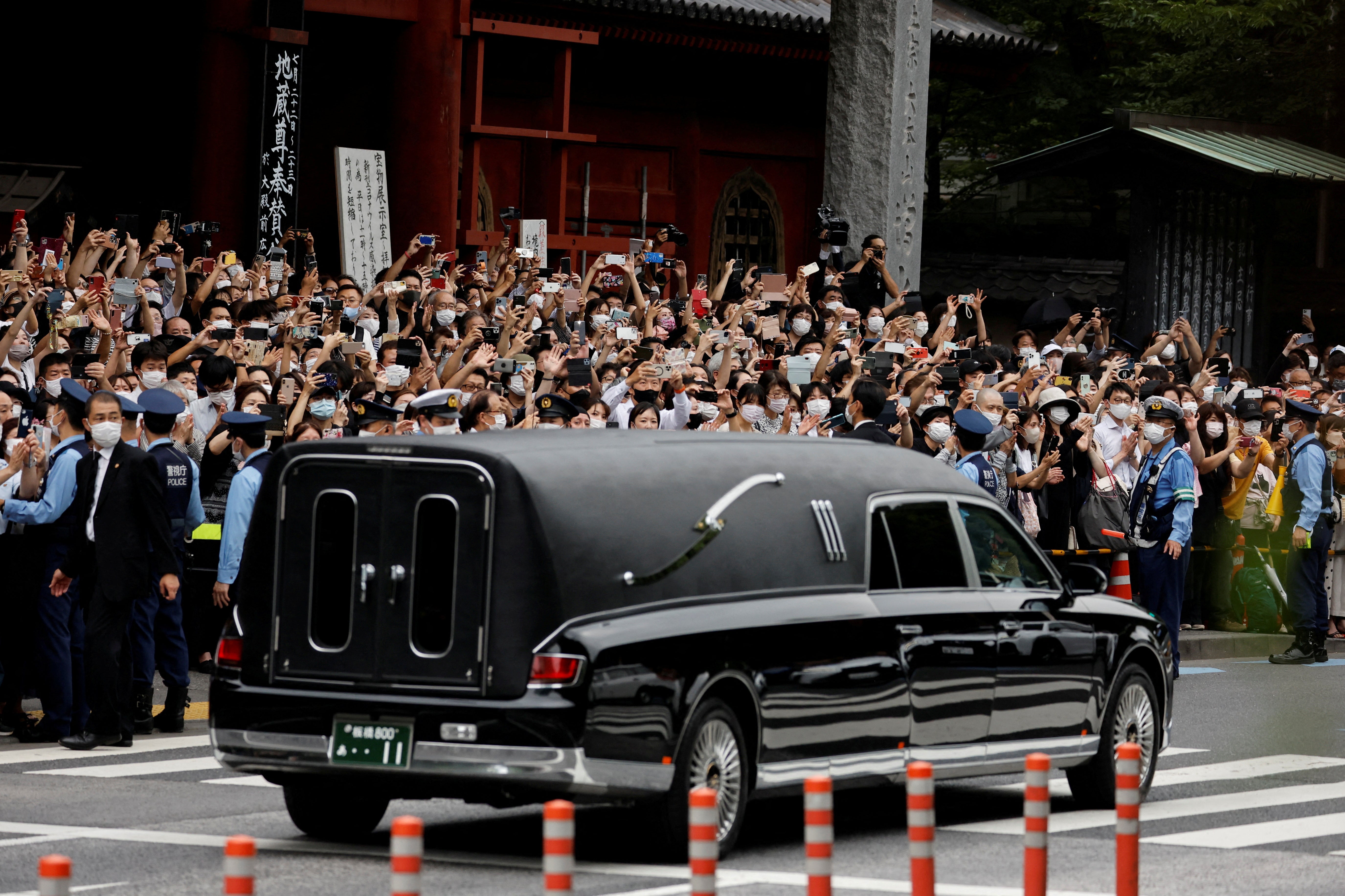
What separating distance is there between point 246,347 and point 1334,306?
12.4m

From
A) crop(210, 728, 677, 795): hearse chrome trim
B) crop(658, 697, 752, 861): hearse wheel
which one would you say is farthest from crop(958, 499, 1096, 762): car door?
crop(210, 728, 677, 795): hearse chrome trim

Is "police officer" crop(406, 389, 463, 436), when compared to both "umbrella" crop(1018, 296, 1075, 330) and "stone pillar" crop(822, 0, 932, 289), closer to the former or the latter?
"umbrella" crop(1018, 296, 1075, 330)

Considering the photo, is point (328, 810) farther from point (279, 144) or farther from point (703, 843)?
point (279, 144)

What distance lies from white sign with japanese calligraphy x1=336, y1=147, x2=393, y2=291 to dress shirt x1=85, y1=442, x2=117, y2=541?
10222 mm

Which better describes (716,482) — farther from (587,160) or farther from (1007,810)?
(587,160)

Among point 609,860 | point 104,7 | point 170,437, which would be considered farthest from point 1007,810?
point 104,7

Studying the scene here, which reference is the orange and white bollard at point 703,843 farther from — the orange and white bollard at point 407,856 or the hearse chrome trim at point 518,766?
the hearse chrome trim at point 518,766

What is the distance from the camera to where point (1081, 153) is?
83.7 ft

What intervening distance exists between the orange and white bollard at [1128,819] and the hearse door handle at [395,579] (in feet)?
10.5

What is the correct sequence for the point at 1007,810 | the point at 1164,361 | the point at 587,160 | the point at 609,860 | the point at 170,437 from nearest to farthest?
the point at 609,860, the point at 1007,810, the point at 170,437, the point at 1164,361, the point at 587,160

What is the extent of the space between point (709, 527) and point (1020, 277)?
2252 centimetres

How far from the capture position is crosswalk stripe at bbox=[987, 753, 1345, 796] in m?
10.3

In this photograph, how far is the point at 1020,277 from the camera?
97.1 feet

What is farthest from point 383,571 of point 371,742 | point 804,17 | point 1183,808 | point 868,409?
point 804,17
